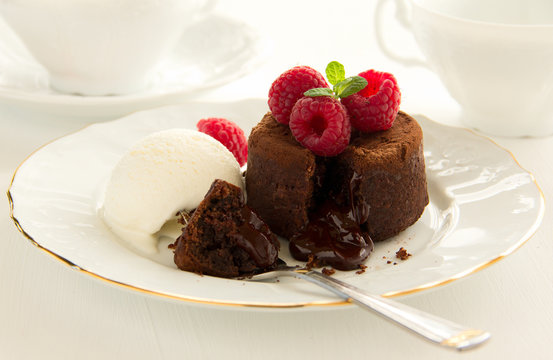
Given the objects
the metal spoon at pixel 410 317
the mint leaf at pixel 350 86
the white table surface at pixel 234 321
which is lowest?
the white table surface at pixel 234 321

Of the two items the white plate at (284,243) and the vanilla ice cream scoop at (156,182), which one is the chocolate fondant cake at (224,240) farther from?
the vanilla ice cream scoop at (156,182)

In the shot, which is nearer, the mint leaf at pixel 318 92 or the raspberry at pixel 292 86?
the mint leaf at pixel 318 92

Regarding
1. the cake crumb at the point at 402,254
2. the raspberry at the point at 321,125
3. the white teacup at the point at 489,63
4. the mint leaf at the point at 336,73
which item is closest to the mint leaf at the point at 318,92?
the raspberry at the point at 321,125

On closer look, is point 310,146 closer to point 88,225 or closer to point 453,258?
point 453,258

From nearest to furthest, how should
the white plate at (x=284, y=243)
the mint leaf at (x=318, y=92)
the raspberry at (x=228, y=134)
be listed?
the white plate at (x=284, y=243)
the mint leaf at (x=318, y=92)
the raspberry at (x=228, y=134)

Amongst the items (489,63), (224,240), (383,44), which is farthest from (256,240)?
(383,44)

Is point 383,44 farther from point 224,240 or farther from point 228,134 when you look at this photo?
point 224,240
